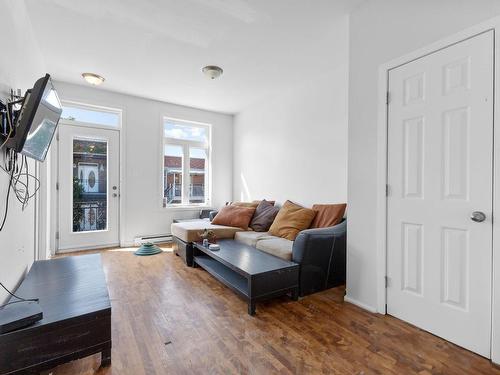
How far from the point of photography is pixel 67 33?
2.52 metres

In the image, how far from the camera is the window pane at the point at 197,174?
16.4ft

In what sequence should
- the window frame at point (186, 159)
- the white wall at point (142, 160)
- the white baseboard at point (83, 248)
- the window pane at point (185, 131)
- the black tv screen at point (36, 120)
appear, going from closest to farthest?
the black tv screen at point (36, 120) < the white baseboard at point (83, 248) < the white wall at point (142, 160) < the window frame at point (186, 159) < the window pane at point (185, 131)

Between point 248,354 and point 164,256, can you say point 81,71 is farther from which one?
point 248,354

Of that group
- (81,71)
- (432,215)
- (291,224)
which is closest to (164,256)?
(291,224)

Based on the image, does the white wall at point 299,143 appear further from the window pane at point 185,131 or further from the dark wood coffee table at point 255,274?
the dark wood coffee table at point 255,274

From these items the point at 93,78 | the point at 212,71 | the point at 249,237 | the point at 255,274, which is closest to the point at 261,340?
the point at 255,274

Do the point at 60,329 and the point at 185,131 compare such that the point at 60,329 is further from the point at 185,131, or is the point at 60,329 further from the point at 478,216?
the point at 185,131

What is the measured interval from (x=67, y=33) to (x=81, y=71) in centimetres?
94

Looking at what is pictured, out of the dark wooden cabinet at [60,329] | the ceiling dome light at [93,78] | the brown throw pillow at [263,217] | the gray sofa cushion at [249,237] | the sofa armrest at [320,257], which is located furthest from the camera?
the brown throw pillow at [263,217]

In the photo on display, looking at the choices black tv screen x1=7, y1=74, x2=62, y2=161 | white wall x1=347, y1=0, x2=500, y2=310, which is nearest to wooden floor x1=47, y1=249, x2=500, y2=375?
white wall x1=347, y1=0, x2=500, y2=310

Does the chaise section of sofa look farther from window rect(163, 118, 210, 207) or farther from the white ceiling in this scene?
window rect(163, 118, 210, 207)

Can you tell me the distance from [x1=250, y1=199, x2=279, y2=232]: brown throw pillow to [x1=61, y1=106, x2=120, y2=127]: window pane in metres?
2.77

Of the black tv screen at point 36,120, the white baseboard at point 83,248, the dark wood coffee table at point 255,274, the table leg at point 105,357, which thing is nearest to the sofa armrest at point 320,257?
the dark wood coffee table at point 255,274

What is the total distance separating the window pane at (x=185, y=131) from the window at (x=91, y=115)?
84cm
